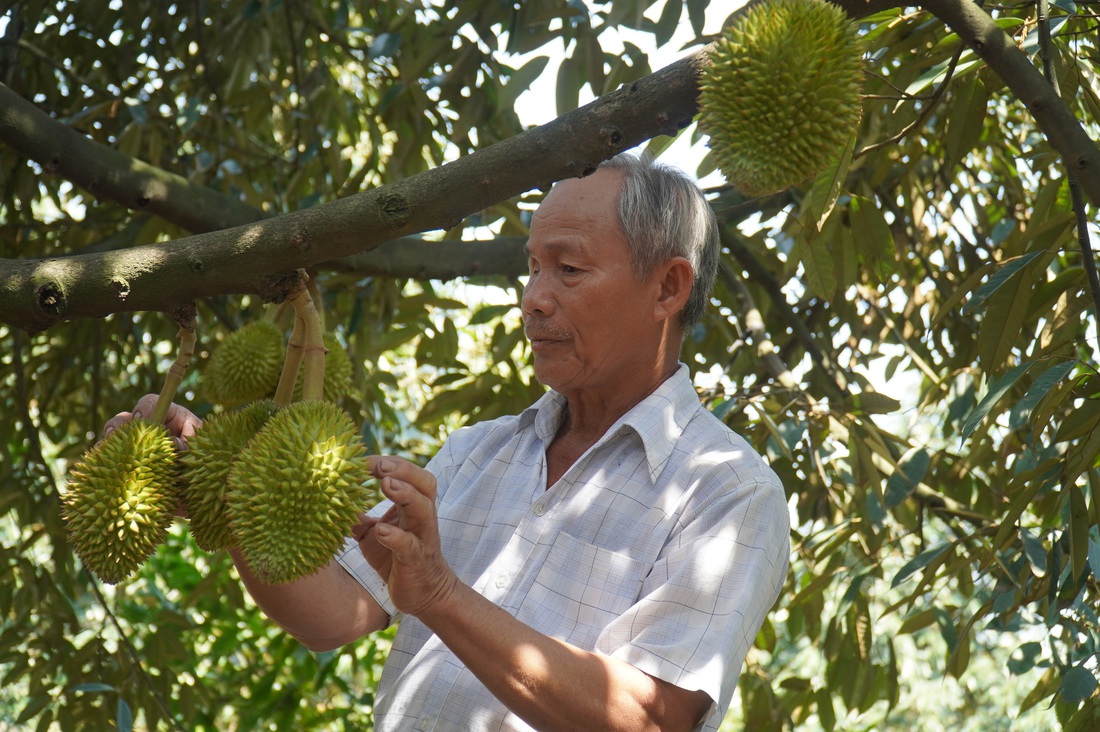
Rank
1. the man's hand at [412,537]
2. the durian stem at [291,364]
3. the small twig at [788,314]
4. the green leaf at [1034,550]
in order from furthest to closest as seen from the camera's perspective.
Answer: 1. the small twig at [788,314]
2. the green leaf at [1034,550]
3. the durian stem at [291,364]
4. the man's hand at [412,537]

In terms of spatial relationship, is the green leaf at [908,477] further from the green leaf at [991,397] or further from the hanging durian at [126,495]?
the hanging durian at [126,495]

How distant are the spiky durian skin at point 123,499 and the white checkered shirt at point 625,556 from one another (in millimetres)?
463

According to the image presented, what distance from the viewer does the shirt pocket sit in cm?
140

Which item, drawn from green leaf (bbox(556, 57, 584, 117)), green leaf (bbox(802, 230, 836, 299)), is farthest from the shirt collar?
green leaf (bbox(556, 57, 584, 117))

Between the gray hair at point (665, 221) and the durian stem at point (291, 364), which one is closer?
the durian stem at point (291, 364)

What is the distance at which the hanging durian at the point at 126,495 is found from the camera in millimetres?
1143

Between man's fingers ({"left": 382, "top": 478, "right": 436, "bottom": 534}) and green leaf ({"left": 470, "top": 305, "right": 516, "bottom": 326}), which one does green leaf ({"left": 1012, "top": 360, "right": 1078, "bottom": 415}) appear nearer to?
man's fingers ({"left": 382, "top": 478, "right": 436, "bottom": 534})

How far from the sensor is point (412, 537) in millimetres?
1140

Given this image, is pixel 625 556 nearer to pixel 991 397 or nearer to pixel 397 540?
pixel 397 540

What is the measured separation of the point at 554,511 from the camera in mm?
1512

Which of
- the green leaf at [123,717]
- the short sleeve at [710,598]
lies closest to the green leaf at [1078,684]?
the short sleeve at [710,598]

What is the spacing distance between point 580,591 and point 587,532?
0.09m

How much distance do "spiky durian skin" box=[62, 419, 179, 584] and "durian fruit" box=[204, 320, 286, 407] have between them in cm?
39

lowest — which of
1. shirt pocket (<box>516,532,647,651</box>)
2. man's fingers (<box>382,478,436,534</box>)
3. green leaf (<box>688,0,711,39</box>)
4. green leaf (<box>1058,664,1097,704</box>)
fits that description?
green leaf (<box>1058,664,1097,704</box>)
